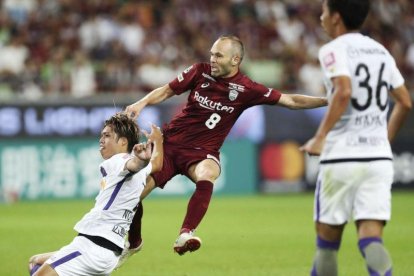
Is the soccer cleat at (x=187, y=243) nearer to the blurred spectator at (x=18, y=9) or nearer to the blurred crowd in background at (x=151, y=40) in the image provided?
the blurred crowd in background at (x=151, y=40)

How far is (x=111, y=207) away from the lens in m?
6.68

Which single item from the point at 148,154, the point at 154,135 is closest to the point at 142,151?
the point at 148,154

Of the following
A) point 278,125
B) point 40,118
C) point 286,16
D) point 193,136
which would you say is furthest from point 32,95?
point 193,136

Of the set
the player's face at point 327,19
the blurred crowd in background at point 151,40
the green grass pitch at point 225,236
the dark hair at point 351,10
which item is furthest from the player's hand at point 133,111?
the blurred crowd in background at point 151,40

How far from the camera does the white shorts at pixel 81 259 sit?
21.1ft

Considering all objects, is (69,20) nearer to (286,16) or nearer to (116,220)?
(286,16)

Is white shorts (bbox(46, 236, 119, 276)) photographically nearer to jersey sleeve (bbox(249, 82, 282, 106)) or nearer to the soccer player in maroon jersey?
the soccer player in maroon jersey

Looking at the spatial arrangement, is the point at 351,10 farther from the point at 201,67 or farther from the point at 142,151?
the point at 201,67

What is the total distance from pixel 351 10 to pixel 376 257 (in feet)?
4.94

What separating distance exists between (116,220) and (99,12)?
15.0 metres

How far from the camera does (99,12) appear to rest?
21.2m

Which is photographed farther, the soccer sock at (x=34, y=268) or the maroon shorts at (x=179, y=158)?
the maroon shorts at (x=179, y=158)

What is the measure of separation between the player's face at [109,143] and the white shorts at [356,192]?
1.88 m

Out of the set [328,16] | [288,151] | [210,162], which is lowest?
[288,151]
